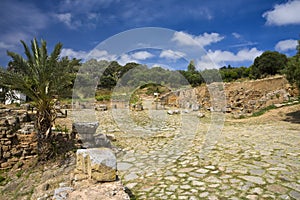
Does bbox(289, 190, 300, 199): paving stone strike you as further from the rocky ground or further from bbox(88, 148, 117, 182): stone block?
bbox(88, 148, 117, 182): stone block

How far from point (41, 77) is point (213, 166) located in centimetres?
454

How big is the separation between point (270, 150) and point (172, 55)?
4472 millimetres

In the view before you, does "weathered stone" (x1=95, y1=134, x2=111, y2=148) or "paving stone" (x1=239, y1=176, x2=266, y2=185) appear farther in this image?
"weathered stone" (x1=95, y1=134, x2=111, y2=148)

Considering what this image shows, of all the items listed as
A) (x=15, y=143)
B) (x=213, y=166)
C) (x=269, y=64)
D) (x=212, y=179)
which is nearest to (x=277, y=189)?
(x=212, y=179)

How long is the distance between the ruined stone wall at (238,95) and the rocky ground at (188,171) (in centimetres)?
719

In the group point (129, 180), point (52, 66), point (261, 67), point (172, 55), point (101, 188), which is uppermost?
point (261, 67)

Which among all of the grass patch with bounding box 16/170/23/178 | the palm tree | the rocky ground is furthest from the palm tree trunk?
the grass patch with bounding box 16/170/23/178

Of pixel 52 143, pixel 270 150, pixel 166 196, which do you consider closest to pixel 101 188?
pixel 166 196

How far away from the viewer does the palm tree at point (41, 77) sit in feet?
17.4

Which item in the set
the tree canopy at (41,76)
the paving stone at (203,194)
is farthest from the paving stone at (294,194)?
the tree canopy at (41,76)

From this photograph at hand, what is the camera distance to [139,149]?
588 centimetres

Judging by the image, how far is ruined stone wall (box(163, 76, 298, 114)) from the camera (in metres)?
13.6

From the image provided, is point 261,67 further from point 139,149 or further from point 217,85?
point 139,149

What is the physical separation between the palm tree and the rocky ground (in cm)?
128
